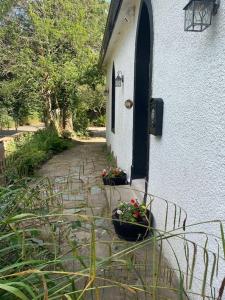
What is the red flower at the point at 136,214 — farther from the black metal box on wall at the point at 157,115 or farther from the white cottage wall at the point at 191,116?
the black metal box on wall at the point at 157,115

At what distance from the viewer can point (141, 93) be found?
530cm

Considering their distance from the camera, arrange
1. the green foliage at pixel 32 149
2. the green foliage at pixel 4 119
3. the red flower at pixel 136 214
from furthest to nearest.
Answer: the green foliage at pixel 4 119
the green foliage at pixel 32 149
the red flower at pixel 136 214

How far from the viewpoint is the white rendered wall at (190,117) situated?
6.81ft

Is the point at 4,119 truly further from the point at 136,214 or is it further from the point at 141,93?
the point at 136,214

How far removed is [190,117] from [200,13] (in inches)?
31.7

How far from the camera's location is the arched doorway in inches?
197

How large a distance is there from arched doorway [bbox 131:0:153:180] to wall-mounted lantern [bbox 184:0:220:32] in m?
2.59

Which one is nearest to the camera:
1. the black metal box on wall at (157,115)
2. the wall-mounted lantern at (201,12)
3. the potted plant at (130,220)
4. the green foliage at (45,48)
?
the wall-mounted lantern at (201,12)

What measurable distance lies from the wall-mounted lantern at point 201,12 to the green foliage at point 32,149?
4626 millimetres

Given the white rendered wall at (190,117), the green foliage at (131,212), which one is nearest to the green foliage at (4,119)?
the green foliage at (131,212)

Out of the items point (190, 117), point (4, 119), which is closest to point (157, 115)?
point (190, 117)

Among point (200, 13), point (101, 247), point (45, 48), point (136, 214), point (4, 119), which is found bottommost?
point (101, 247)

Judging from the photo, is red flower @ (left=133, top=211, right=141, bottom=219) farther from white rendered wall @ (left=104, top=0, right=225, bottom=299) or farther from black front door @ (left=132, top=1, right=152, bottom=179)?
black front door @ (left=132, top=1, right=152, bottom=179)

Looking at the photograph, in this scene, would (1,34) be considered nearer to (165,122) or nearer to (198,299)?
(165,122)
